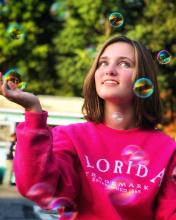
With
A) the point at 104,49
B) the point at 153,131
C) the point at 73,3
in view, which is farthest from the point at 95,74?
the point at 73,3

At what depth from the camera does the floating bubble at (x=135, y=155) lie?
187cm

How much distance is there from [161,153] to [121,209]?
254mm

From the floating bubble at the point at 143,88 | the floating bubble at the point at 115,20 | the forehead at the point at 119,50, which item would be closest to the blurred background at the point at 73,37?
the floating bubble at the point at 115,20

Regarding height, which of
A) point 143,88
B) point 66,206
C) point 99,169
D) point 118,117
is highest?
point 143,88

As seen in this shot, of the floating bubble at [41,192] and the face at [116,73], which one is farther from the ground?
the face at [116,73]

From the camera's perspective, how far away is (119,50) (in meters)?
2.05

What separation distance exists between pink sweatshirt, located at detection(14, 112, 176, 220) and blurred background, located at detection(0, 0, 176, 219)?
13641 mm

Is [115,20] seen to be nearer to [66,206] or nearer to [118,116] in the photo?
[118,116]

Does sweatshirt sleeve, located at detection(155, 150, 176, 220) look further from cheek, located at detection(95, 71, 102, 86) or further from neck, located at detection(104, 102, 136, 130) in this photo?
cheek, located at detection(95, 71, 102, 86)

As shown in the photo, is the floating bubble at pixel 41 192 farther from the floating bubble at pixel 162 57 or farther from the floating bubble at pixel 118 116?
the floating bubble at pixel 162 57

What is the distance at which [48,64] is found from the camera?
21625 millimetres

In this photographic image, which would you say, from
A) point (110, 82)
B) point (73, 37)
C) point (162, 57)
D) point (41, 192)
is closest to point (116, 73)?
point (110, 82)

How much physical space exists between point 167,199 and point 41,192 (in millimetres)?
432

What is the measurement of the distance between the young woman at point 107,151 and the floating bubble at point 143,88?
0.02 m
